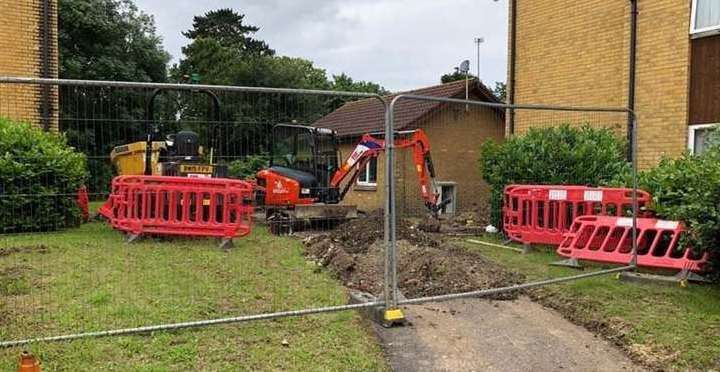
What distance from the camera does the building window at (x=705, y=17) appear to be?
1088cm

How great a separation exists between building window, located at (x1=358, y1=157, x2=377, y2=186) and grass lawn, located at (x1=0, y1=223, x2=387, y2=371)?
5171 millimetres

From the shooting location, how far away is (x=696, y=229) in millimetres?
6883

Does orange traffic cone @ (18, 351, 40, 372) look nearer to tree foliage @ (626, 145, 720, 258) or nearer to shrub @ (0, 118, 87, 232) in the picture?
shrub @ (0, 118, 87, 232)

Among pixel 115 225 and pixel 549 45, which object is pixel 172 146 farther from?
pixel 549 45

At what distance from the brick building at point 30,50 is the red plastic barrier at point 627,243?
10022 millimetres

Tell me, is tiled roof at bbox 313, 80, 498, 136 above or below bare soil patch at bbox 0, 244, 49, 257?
above

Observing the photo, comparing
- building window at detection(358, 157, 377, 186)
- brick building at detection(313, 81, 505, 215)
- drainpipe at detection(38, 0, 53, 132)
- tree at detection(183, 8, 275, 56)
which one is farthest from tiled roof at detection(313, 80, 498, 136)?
tree at detection(183, 8, 275, 56)

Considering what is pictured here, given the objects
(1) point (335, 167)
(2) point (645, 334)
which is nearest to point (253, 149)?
(2) point (645, 334)

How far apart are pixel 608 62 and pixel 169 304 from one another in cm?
1041

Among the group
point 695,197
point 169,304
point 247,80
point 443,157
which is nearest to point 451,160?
point 443,157

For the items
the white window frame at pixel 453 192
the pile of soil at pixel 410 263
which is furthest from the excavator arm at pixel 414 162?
the pile of soil at pixel 410 263

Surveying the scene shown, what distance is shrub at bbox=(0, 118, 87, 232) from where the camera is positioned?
9.05 m

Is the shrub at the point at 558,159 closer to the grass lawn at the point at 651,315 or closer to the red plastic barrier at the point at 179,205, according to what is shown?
the grass lawn at the point at 651,315

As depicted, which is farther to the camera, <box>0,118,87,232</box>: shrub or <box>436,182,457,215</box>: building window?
<box>436,182,457,215</box>: building window
